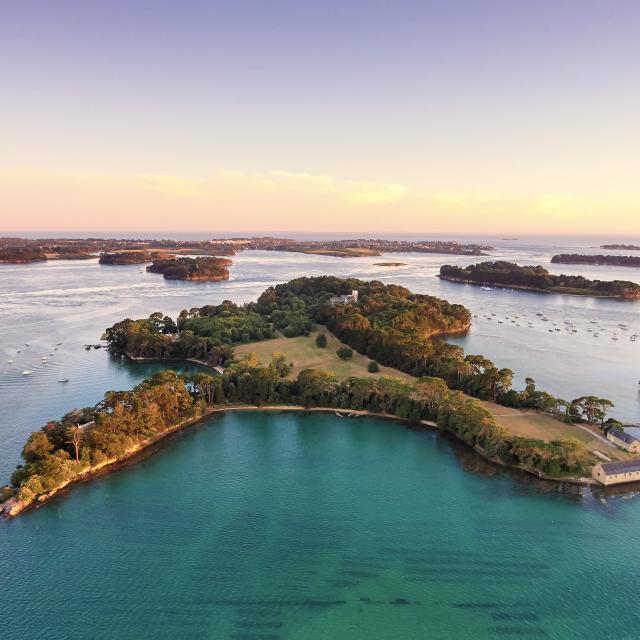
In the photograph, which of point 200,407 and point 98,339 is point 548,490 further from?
point 98,339

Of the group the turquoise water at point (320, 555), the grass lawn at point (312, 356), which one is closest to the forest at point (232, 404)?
the turquoise water at point (320, 555)

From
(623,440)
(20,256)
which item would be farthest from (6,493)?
(20,256)

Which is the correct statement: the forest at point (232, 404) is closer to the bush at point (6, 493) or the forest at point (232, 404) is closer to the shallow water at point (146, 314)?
the bush at point (6, 493)

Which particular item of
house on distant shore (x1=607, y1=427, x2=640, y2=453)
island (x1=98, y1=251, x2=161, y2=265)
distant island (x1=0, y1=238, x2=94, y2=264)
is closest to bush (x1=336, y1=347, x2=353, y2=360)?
house on distant shore (x1=607, y1=427, x2=640, y2=453)

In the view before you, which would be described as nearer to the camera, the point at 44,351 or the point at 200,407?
the point at 200,407

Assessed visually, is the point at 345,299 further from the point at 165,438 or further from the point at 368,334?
the point at 165,438

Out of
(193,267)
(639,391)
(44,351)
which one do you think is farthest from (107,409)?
(193,267)

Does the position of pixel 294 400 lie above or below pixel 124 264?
below
